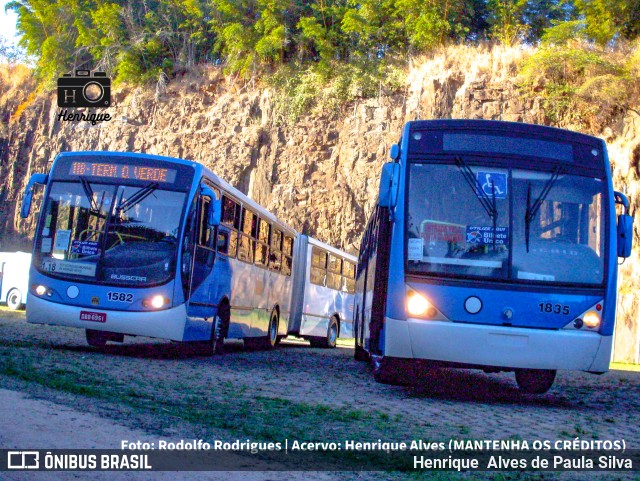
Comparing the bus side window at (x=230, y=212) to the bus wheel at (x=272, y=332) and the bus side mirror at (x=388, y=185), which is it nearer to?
the bus wheel at (x=272, y=332)

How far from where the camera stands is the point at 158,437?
6.09 metres

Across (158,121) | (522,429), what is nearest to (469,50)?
(158,121)

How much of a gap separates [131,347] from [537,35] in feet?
97.4

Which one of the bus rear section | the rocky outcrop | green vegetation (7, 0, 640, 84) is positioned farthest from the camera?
green vegetation (7, 0, 640, 84)

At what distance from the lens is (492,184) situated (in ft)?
34.0

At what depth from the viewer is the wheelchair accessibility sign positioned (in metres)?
10.3

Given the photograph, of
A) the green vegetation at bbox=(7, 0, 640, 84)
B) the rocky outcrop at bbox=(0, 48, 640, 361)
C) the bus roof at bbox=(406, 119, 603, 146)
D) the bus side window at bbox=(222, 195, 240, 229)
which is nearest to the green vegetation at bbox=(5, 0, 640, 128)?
the green vegetation at bbox=(7, 0, 640, 84)

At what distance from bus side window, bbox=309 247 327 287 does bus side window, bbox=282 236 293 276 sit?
8.46 ft

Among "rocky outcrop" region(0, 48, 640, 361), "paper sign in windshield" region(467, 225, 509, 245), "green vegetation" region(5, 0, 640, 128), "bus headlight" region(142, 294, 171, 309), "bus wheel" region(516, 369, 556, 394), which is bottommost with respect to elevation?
"bus wheel" region(516, 369, 556, 394)

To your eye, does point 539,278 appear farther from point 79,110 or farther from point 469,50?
point 79,110

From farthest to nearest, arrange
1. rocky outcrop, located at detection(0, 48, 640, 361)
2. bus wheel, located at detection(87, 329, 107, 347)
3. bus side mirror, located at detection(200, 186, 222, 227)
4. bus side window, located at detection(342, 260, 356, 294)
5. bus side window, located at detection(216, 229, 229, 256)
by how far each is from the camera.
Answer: rocky outcrop, located at detection(0, 48, 640, 361)
bus side window, located at detection(342, 260, 356, 294)
bus side window, located at detection(216, 229, 229, 256)
bus wheel, located at detection(87, 329, 107, 347)
bus side mirror, located at detection(200, 186, 222, 227)

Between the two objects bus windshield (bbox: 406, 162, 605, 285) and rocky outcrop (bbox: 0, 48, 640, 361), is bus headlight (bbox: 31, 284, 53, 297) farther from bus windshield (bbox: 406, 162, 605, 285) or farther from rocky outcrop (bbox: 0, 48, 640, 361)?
rocky outcrop (bbox: 0, 48, 640, 361)

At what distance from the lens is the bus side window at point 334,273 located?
28.3 m

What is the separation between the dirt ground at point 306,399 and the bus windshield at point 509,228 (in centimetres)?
167
